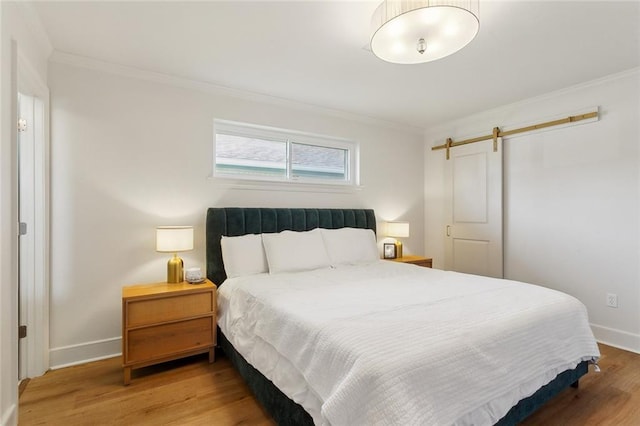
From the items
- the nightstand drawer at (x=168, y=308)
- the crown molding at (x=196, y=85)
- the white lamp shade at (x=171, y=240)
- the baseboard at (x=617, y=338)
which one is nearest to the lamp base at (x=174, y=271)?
the white lamp shade at (x=171, y=240)

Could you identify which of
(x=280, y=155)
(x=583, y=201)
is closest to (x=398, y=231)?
(x=280, y=155)

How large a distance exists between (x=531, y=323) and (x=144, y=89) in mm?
3306

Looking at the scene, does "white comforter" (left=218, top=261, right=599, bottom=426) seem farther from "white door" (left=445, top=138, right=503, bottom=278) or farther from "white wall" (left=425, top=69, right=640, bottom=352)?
"white door" (left=445, top=138, right=503, bottom=278)

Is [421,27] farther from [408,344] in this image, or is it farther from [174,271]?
[174,271]

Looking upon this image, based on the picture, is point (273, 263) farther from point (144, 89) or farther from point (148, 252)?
point (144, 89)

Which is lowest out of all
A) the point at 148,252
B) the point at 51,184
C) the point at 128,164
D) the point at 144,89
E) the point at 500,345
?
the point at 500,345

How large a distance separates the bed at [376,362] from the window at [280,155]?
4.11 ft

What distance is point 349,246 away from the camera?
3285mm

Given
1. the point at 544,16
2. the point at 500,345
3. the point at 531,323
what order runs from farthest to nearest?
1. the point at 544,16
2. the point at 531,323
3. the point at 500,345

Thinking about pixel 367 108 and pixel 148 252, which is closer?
pixel 148 252

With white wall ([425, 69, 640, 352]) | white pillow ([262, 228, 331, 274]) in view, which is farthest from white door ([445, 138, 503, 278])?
white pillow ([262, 228, 331, 274])

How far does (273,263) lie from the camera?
9.18ft

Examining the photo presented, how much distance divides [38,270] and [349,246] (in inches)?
100

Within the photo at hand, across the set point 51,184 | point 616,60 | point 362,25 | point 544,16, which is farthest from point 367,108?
point 51,184
